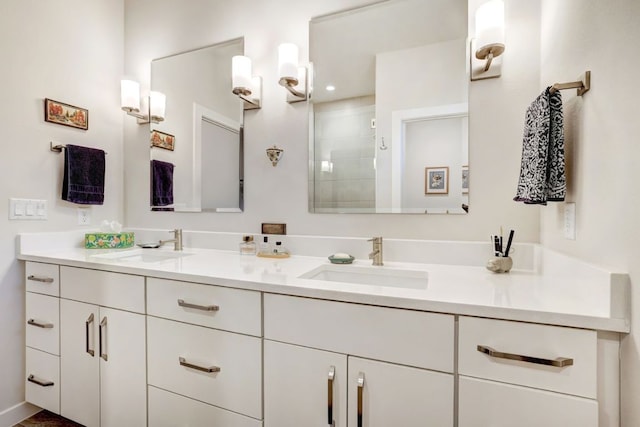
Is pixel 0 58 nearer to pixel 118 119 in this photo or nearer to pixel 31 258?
pixel 118 119

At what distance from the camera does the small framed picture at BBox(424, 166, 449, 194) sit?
1.45 meters

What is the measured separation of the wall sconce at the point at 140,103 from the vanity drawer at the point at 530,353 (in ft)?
7.39

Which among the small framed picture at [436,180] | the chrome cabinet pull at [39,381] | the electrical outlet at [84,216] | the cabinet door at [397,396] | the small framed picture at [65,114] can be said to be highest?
the small framed picture at [65,114]

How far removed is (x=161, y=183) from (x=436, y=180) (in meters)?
1.82

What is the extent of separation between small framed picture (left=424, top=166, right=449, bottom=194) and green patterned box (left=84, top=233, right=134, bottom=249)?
194 centimetres

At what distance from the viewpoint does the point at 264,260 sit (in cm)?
162

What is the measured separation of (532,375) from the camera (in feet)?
2.62

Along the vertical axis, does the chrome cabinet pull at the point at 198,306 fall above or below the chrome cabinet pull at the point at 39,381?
above

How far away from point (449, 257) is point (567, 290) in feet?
1.66

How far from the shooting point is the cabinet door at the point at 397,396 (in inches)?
34.4

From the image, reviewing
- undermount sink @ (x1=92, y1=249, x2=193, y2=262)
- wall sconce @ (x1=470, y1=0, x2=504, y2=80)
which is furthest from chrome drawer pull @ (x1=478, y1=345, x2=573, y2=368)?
undermount sink @ (x1=92, y1=249, x2=193, y2=262)

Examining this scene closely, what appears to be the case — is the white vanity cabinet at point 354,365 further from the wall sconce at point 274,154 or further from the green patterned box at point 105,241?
the green patterned box at point 105,241

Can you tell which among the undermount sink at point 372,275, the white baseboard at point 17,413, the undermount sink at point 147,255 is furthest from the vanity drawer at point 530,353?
the white baseboard at point 17,413

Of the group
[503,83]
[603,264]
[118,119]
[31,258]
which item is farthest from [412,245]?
[118,119]
